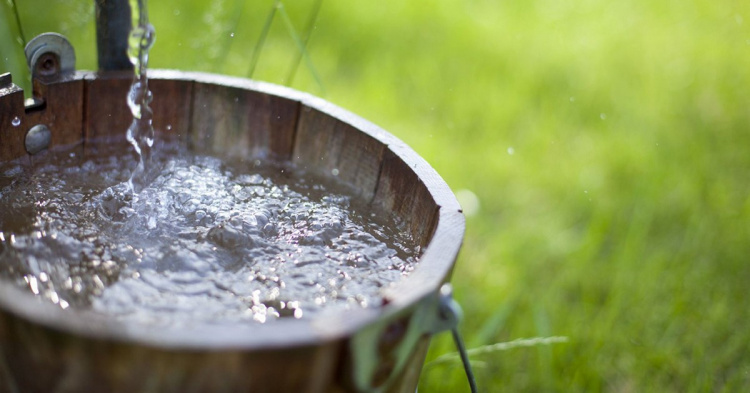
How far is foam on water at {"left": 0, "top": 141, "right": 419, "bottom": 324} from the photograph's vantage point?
110 cm

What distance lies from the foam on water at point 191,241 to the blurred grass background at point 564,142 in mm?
615

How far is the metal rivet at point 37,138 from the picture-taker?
57.0 inches

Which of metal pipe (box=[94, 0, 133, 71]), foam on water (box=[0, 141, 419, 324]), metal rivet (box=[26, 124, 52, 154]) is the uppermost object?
metal pipe (box=[94, 0, 133, 71])

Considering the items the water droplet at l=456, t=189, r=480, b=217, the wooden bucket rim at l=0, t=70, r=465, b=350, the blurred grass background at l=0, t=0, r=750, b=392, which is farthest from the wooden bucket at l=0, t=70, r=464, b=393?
the water droplet at l=456, t=189, r=480, b=217

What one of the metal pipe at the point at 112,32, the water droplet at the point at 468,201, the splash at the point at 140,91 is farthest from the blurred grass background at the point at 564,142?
the splash at the point at 140,91

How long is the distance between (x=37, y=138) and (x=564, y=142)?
2.64 m

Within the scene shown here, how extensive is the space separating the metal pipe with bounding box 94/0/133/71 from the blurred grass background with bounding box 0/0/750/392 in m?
0.54

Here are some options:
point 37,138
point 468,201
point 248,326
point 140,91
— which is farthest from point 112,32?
point 468,201

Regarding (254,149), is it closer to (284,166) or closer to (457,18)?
(284,166)

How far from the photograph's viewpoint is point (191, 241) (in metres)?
1.27

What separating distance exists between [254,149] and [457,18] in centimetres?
312

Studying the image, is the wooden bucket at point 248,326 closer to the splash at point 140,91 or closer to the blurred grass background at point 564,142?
the splash at point 140,91

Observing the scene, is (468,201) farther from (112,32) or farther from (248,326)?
(248,326)

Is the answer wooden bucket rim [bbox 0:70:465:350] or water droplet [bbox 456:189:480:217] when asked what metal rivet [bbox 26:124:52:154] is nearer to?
wooden bucket rim [bbox 0:70:465:350]
